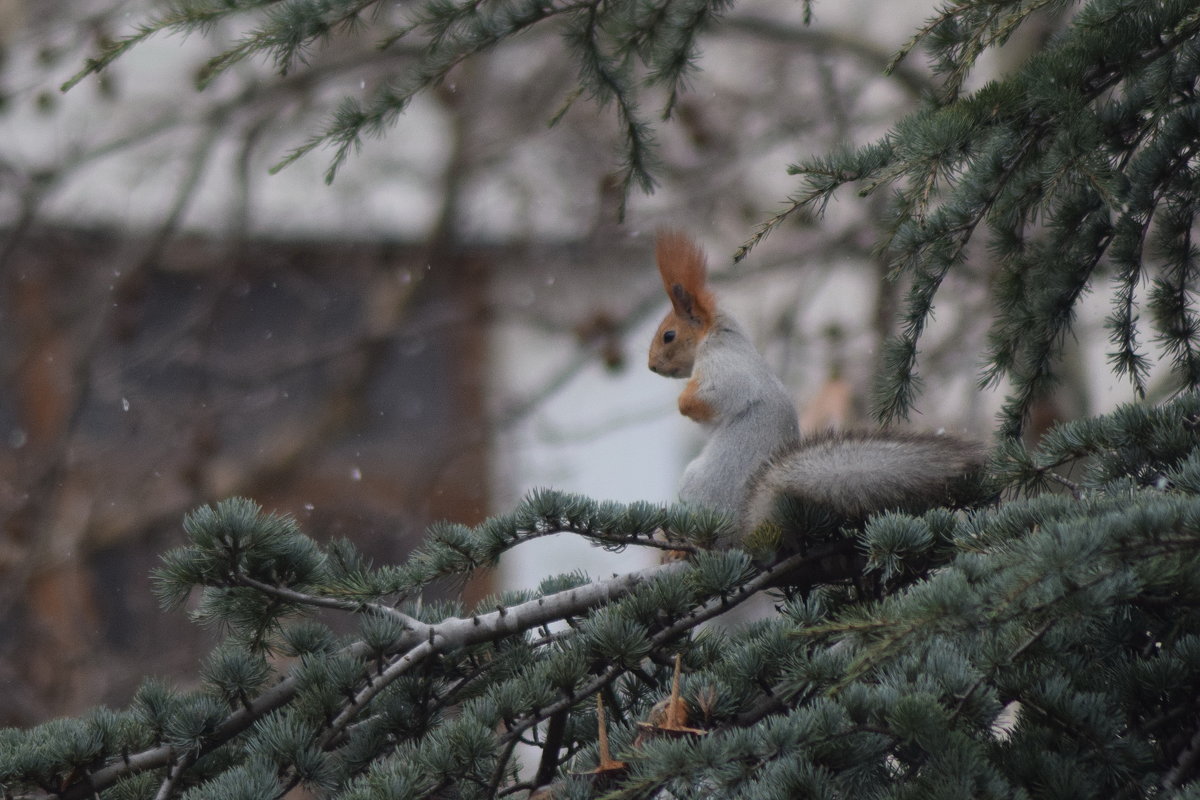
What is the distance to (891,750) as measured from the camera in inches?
21.0

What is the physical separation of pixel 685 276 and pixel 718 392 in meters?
0.15

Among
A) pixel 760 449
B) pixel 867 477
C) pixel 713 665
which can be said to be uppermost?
pixel 760 449

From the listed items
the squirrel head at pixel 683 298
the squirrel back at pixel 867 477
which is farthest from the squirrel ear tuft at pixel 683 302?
the squirrel back at pixel 867 477

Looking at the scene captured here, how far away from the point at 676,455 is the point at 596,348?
0.36 m

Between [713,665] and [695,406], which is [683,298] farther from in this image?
[713,665]

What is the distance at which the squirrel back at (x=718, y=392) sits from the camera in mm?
1047

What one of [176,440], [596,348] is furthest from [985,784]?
[176,440]

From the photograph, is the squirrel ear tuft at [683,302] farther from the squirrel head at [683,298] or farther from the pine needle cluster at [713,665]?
the pine needle cluster at [713,665]

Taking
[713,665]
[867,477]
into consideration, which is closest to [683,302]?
[867,477]

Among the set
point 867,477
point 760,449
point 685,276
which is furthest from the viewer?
point 685,276

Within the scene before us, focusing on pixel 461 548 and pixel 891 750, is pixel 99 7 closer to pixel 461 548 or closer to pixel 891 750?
pixel 461 548

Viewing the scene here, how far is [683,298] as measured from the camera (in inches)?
45.8

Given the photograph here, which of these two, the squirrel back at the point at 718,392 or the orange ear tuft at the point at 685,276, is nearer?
the squirrel back at the point at 718,392

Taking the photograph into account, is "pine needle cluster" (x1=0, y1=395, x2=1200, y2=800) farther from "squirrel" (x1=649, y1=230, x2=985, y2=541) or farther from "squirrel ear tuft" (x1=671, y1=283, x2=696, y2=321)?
"squirrel ear tuft" (x1=671, y1=283, x2=696, y2=321)
